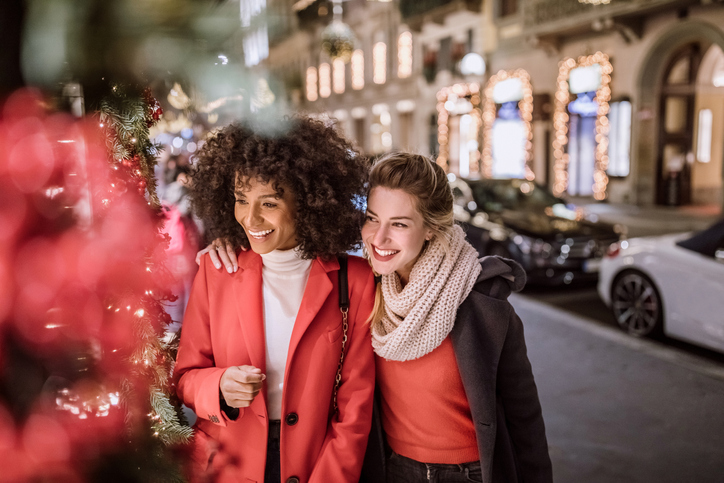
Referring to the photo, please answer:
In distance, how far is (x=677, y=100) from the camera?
1734cm

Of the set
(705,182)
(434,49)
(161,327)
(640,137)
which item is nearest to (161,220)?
(161,327)

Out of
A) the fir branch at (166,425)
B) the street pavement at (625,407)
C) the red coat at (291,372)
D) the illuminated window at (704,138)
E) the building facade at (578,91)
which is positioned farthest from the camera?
the illuminated window at (704,138)

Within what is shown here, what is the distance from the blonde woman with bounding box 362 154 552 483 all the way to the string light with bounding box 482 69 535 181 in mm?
19733

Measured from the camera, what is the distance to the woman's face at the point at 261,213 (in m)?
1.96

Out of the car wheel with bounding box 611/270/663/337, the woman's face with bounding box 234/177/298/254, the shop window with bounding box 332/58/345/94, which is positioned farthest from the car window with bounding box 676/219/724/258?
the shop window with bounding box 332/58/345/94

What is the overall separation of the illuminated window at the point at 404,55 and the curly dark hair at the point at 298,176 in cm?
2836

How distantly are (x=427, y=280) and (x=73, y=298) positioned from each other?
4.18ft

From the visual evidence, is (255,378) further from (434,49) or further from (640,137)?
(434,49)

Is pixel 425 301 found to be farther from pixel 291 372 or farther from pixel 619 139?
pixel 619 139

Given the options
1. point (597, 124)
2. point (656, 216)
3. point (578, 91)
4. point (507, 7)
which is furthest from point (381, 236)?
point (507, 7)

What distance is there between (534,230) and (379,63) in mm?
24743

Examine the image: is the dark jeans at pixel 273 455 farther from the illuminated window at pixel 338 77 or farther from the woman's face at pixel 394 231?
the illuminated window at pixel 338 77

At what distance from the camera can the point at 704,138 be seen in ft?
59.7

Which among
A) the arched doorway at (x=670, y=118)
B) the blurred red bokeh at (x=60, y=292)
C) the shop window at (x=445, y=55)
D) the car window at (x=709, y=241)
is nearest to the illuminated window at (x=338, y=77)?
the shop window at (x=445, y=55)
